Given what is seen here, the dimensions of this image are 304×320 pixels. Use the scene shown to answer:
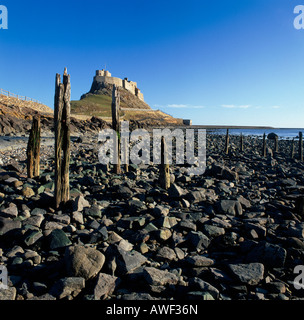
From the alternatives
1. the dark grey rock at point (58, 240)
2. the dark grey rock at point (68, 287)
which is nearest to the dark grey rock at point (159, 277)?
the dark grey rock at point (68, 287)

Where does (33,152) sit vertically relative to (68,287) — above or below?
above

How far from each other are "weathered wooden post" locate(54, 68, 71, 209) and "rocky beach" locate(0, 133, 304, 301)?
46 cm

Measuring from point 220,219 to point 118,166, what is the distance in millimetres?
6132

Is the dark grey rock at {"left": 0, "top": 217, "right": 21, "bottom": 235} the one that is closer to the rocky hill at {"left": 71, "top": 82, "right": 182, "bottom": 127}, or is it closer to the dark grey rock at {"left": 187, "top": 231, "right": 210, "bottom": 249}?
the dark grey rock at {"left": 187, "top": 231, "right": 210, "bottom": 249}

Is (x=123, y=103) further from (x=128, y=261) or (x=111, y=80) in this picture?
(x=128, y=261)

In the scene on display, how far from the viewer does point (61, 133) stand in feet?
20.7

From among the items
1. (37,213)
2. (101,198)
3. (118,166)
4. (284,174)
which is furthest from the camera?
(284,174)

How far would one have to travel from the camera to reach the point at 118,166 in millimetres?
10883

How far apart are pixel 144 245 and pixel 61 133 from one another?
3.93 metres

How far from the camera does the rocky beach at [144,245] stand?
346 centimetres

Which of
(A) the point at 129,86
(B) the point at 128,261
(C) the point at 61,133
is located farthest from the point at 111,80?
(B) the point at 128,261
